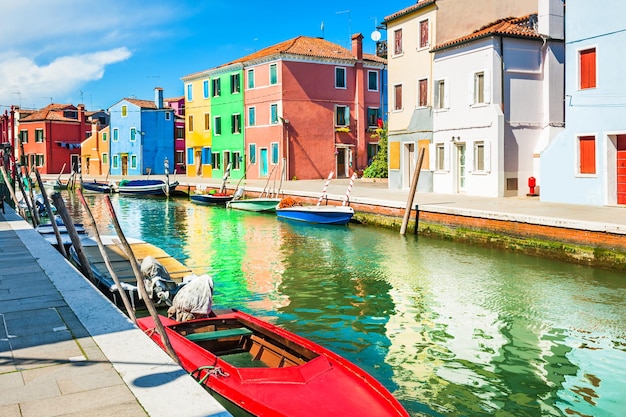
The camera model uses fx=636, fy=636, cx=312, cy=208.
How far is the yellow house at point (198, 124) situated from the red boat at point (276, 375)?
4202cm

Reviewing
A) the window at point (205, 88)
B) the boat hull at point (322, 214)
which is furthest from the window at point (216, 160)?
the boat hull at point (322, 214)

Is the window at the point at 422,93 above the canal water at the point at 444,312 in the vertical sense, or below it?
above

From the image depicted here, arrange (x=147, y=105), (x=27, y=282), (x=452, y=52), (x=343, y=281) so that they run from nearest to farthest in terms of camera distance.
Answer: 1. (x=27, y=282)
2. (x=343, y=281)
3. (x=452, y=52)
4. (x=147, y=105)

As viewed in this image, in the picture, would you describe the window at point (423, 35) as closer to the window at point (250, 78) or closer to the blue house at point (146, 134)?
the window at point (250, 78)

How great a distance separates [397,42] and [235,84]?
59.4 ft

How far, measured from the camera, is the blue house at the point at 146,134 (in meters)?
55.5

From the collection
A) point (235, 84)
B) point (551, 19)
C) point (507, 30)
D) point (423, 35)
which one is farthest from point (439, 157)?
point (235, 84)

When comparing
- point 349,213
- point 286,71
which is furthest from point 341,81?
point 349,213

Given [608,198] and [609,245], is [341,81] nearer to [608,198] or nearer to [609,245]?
[608,198]

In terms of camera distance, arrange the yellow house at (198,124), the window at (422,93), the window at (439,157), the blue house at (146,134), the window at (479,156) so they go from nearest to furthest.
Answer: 1. the window at (479,156)
2. the window at (439,157)
3. the window at (422,93)
4. the yellow house at (198,124)
5. the blue house at (146,134)

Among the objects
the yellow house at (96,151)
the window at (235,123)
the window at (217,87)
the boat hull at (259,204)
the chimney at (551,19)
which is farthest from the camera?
the yellow house at (96,151)

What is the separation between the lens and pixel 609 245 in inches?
563

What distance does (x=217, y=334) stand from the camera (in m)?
7.00

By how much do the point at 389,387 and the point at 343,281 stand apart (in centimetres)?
638
